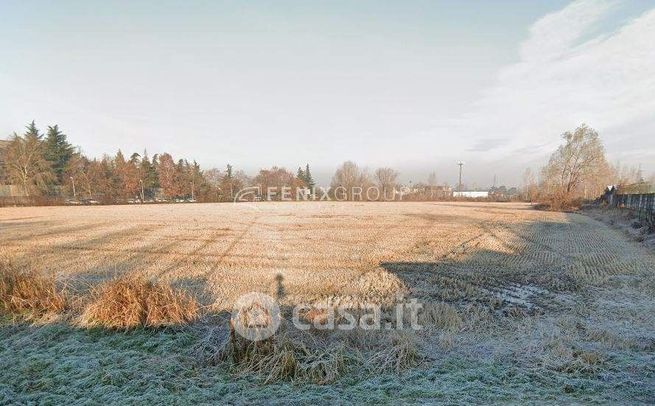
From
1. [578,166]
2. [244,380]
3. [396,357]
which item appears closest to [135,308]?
[244,380]

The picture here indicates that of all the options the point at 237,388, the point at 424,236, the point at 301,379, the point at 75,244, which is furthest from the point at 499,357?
the point at 75,244

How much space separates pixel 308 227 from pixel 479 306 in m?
16.7

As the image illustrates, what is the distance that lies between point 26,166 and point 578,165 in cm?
8940

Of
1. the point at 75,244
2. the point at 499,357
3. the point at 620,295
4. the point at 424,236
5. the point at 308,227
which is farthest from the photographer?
the point at 308,227

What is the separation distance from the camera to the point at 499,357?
498cm

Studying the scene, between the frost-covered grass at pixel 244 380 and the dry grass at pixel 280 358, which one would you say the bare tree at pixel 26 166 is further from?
the dry grass at pixel 280 358

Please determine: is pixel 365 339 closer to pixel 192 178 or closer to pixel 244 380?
pixel 244 380

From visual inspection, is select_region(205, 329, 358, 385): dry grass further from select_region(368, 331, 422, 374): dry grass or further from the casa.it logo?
select_region(368, 331, 422, 374): dry grass

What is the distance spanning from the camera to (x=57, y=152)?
64812mm

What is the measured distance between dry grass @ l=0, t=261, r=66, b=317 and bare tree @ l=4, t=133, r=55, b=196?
6235cm

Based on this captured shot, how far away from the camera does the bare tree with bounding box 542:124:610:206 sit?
51.1 metres

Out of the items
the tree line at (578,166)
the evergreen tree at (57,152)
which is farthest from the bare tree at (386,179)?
the evergreen tree at (57,152)

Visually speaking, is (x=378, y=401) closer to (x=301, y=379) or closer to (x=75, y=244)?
(x=301, y=379)

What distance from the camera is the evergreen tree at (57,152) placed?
62.9 meters
